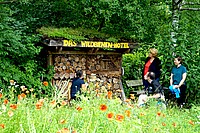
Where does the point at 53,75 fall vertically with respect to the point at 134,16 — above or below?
below

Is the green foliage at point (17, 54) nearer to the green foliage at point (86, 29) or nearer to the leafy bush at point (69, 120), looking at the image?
the green foliage at point (86, 29)

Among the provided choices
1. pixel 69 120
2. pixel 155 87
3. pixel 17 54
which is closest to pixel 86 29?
pixel 17 54

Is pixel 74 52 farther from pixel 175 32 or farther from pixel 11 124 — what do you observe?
pixel 11 124

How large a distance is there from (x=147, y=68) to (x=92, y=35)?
2.13 meters

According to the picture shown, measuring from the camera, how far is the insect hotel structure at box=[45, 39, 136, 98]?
10029mm

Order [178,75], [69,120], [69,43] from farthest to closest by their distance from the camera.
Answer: [69,43] → [178,75] → [69,120]

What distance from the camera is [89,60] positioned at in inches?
427

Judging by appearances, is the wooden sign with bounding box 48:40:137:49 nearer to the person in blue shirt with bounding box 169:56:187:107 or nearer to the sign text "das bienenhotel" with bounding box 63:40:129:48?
the sign text "das bienenhotel" with bounding box 63:40:129:48

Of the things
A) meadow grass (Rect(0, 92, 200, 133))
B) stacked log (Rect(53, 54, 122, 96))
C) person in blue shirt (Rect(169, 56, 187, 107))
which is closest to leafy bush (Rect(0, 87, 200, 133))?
meadow grass (Rect(0, 92, 200, 133))

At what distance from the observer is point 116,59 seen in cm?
1142

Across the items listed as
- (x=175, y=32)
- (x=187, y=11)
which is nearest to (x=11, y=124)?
(x=175, y=32)

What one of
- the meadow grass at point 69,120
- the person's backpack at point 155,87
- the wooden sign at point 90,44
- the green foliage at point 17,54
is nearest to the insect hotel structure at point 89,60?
the wooden sign at point 90,44

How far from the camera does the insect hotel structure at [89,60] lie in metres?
10.0

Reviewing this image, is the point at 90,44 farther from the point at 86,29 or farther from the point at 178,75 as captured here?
the point at 178,75
